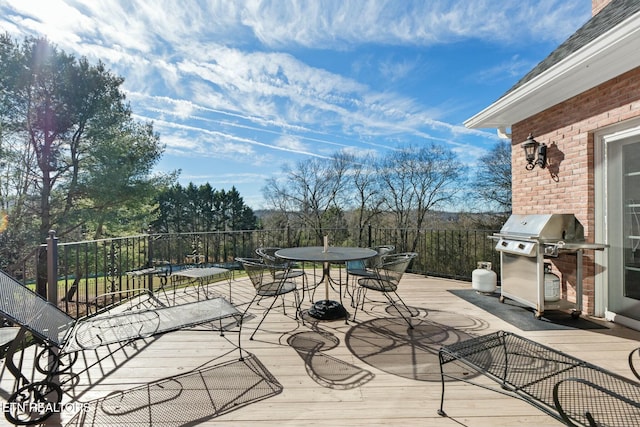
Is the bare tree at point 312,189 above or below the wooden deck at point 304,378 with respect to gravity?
above

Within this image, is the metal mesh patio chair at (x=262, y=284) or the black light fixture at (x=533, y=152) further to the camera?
the black light fixture at (x=533, y=152)

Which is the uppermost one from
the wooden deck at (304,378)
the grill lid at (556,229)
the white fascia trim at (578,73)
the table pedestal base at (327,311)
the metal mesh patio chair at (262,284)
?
the white fascia trim at (578,73)

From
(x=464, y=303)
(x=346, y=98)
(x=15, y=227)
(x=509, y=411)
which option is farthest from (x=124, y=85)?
(x=509, y=411)

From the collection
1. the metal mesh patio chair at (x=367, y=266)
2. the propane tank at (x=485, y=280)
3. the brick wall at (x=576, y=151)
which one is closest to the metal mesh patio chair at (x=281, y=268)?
the metal mesh patio chair at (x=367, y=266)

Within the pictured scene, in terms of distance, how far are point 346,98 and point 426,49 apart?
16.3 ft

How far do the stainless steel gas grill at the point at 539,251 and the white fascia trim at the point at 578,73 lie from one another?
4.84 feet

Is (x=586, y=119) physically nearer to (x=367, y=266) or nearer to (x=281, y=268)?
(x=367, y=266)

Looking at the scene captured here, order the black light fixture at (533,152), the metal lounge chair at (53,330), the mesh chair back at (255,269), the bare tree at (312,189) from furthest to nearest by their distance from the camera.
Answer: the bare tree at (312,189)
the black light fixture at (533,152)
the mesh chair back at (255,269)
the metal lounge chair at (53,330)

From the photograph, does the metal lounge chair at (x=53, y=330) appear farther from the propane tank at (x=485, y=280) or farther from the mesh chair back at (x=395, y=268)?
the propane tank at (x=485, y=280)

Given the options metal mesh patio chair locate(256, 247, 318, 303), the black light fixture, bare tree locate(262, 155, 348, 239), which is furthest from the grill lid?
bare tree locate(262, 155, 348, 239)

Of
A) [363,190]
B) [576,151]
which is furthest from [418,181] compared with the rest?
[576,151]

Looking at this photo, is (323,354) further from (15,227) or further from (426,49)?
(15,227)

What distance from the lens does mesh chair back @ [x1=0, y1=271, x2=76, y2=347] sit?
5.76ft

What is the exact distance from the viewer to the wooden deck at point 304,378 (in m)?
1.73
